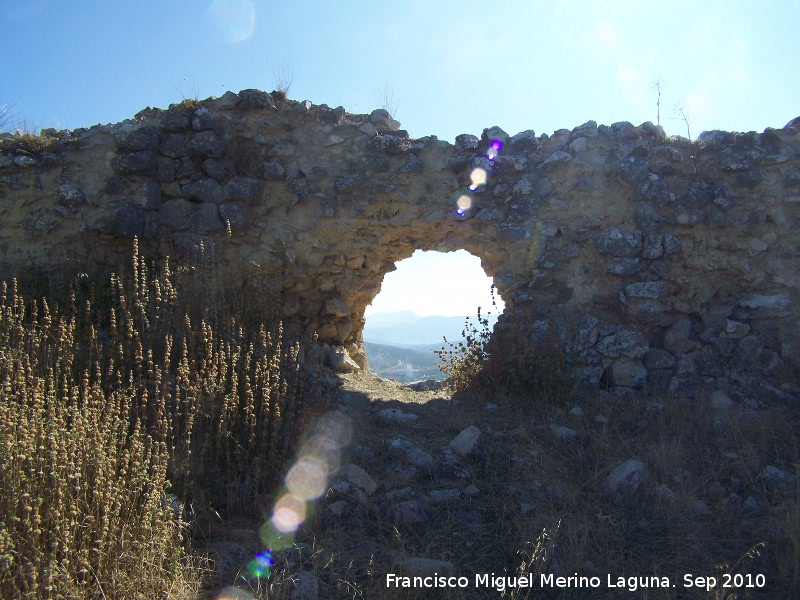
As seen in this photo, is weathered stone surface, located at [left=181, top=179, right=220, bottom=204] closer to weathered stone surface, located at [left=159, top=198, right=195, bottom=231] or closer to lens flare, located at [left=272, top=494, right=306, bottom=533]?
weathered stone surface, located at [left=159, top=198, right=195, bottom=231]

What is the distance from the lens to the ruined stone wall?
201 inches

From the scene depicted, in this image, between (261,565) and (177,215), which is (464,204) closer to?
(177,215)

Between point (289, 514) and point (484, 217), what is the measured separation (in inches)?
139

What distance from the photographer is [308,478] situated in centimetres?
344

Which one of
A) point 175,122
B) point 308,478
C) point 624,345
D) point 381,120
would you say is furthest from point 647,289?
point 175,122

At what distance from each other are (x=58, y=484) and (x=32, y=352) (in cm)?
161

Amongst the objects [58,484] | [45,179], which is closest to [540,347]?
[58,484]

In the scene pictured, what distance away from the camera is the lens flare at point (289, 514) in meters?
3.07

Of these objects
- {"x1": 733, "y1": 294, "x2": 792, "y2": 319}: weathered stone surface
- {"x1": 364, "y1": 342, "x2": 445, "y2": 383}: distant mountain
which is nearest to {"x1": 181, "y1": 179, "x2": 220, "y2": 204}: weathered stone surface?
{"x1": 733, "y1": 294, "x2": 792, "y2": 319}: weathered stone surface

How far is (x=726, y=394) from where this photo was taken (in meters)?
4.71

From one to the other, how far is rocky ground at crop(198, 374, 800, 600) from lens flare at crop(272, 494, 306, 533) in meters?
0.07

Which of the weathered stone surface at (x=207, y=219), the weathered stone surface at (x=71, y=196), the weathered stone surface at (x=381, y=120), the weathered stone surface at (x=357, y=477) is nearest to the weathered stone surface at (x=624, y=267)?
the weathered stone surface at (x=381, y=120)

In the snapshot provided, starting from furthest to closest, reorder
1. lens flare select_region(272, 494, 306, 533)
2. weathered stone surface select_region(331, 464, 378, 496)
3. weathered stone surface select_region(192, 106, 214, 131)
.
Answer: weathered stone surface select_region(192, 106, 214, 131)
weathered stone surface select_region(331, 464, 378, 496)
lens flare select_region(272, 494, 306, 533)

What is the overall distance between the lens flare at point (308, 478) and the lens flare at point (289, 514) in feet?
0.16
